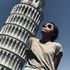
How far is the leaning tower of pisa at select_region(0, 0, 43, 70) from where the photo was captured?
52.8 metres

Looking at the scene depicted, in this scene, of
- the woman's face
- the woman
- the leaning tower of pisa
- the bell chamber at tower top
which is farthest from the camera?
the bell chamber at tower top

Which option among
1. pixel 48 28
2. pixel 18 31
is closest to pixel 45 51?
pixel 48 28

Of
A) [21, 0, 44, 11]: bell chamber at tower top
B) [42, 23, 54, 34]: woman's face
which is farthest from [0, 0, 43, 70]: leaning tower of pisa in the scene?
[42, 23, 54, 34]: woman's face

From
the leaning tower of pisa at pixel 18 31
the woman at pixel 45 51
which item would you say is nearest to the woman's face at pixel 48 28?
the woman at pixel 45 51

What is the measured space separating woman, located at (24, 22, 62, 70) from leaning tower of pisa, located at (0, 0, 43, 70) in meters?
46.6

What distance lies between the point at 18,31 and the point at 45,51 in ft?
166

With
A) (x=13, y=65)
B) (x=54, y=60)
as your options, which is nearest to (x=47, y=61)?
(x=54, y=60)

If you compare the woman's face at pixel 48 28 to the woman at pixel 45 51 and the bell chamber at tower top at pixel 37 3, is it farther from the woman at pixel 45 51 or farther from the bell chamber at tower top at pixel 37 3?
the bell chamber at tower top at pixel 37 3

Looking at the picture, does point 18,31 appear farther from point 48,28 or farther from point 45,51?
point 45,51

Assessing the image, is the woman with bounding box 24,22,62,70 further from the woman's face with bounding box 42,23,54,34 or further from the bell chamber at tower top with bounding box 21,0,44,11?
the bell chamber at tower top with bounding box 21,0,44,11

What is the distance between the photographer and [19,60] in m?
53.0

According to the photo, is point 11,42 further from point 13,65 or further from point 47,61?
point 47,61

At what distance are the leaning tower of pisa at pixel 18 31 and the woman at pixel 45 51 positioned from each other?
1833 inches

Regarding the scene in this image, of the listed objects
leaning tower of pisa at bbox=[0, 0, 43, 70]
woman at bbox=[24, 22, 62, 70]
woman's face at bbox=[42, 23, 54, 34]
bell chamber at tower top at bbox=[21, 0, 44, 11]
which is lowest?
woman at bbox=[24, 22, 62, 70]
